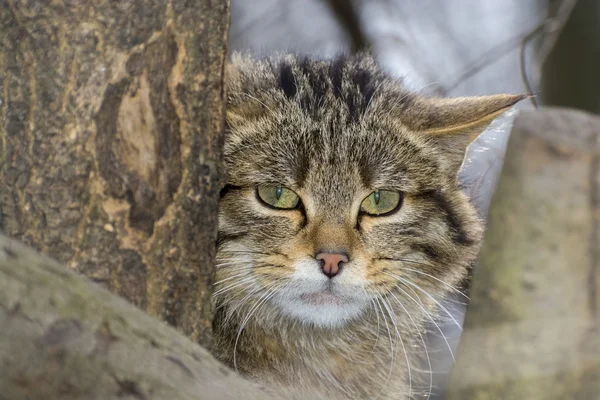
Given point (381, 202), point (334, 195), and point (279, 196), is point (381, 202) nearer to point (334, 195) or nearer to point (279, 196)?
point (334, 195)

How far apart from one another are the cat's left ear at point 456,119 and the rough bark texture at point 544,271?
137 cm

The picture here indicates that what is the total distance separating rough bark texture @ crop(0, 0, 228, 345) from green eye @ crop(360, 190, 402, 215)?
2.53 ft

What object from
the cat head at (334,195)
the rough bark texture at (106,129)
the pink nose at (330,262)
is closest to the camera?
the rough bark texture at (106,129)

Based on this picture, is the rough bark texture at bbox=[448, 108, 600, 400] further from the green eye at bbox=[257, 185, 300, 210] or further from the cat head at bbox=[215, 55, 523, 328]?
the green eye at bbox=[257, 185, 300, 210]

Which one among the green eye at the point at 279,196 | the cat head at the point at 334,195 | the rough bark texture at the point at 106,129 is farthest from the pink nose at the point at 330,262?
the rough bark texture at the point at 106,129

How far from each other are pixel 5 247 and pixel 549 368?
880mm

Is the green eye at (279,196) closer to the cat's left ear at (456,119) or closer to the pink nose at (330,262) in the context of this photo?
the pink nose at (330,262)

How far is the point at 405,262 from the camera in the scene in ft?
8.68

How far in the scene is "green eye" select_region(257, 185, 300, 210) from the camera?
101 inches

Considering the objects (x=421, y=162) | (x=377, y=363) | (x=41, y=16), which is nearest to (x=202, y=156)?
(x=41, y=16)

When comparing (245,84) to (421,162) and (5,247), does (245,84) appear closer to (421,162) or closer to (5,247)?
(421,162)

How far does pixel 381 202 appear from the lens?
2641 millimetres

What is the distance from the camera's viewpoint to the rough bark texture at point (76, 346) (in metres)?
1.21

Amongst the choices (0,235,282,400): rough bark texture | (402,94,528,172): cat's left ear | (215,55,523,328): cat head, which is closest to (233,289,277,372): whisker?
(215,55,523,328): cat head
